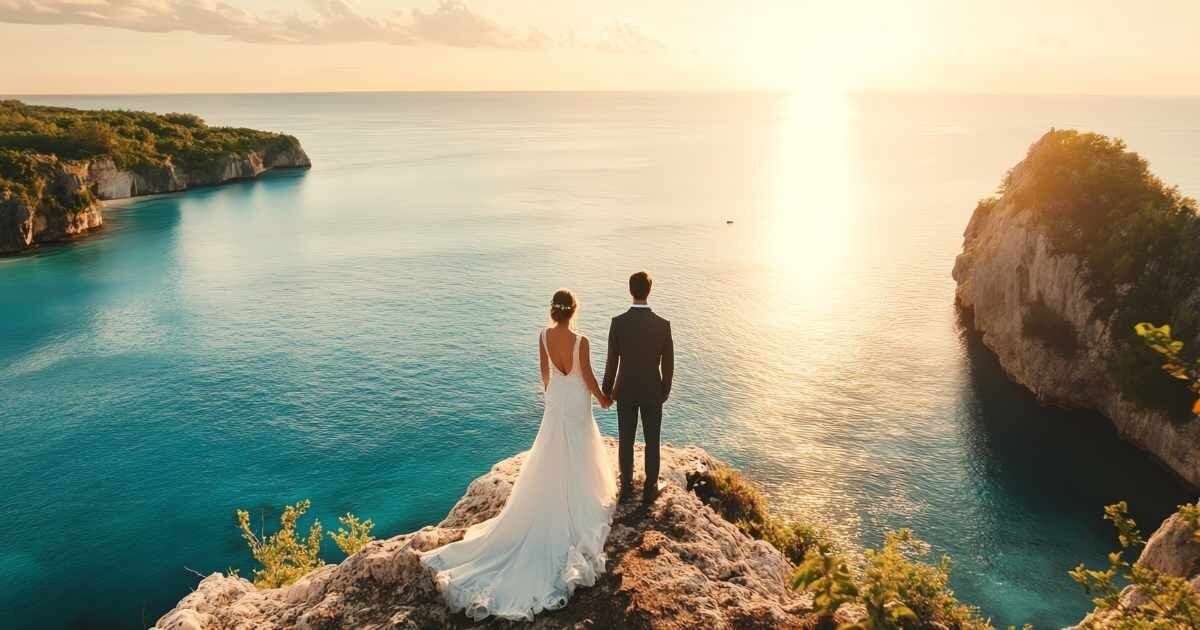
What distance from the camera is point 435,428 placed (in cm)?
4278

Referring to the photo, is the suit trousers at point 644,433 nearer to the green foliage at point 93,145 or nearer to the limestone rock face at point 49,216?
the limestone rock face at point 49,216

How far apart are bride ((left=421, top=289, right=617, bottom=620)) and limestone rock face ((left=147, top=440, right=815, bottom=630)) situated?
0.88 ft

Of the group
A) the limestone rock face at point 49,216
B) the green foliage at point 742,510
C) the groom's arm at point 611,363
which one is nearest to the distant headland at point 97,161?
the limestone rock face at point 49,216

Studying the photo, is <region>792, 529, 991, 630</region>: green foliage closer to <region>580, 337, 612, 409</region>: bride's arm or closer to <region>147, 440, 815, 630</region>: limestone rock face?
<region>147, 440, 815, 630</region>: limestone rock face

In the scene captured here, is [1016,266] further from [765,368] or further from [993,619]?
[993,619]

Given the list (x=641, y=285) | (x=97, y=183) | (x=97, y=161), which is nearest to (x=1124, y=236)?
(x=641, y=285)

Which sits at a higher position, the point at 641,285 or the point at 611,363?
the point at 641,285

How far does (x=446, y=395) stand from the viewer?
155 feet

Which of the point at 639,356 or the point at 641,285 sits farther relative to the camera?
the point at 639,356

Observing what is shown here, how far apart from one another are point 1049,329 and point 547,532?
1812 inches

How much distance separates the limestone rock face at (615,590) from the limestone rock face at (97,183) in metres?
96.8

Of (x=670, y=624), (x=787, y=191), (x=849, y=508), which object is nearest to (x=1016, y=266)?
(x=849, y=508)

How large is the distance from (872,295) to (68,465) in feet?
214

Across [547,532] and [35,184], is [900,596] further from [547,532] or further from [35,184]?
[35,184]
